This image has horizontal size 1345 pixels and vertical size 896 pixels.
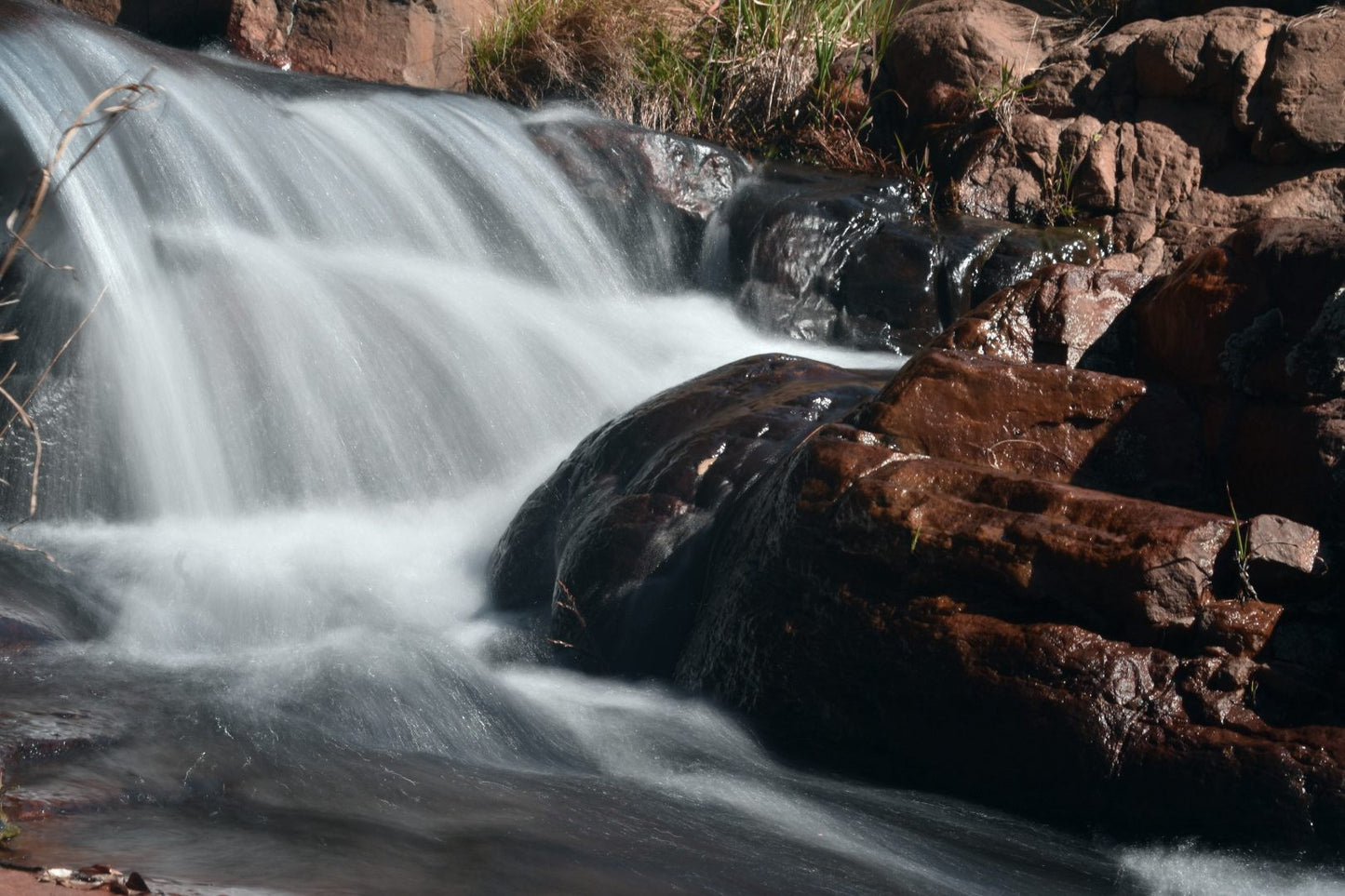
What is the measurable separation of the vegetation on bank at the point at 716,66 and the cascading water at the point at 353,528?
1.13m

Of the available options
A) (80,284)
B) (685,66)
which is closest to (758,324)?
(685,66)

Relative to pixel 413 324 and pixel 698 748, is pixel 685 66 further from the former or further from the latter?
pixel 698 748

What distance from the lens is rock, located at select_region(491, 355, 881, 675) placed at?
13.1ft

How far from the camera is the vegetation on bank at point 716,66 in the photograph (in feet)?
29.0

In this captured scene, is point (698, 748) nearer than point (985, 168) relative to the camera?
Yes

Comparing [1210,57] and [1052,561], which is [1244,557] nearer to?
[1052,561]

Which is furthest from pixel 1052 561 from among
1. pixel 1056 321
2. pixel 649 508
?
pixel 649 508

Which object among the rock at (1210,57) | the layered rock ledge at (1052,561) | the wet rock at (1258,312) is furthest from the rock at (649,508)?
the rock at (1210,57)

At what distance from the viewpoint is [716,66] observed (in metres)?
9.16

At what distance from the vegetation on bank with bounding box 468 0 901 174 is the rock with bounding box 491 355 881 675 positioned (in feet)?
14.3

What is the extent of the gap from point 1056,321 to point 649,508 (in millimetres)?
1388

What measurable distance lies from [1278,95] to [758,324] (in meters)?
3.18

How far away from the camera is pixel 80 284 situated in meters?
5.30

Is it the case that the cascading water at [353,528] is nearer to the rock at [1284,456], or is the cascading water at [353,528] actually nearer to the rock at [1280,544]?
the rock at [1280,544]
